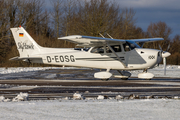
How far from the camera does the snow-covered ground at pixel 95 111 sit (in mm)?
4765

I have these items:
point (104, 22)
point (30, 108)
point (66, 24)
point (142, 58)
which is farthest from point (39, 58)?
point (66, 24)

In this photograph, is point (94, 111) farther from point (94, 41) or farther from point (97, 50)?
point (97, 50)

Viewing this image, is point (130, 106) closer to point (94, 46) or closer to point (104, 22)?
point (94, 46)

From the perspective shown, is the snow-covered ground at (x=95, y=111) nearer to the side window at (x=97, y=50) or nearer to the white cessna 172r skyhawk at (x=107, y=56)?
the white cessna 172r skyhawk at (x=107, y=56)

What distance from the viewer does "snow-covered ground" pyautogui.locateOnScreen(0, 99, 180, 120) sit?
4765mm

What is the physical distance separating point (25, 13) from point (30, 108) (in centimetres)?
4734

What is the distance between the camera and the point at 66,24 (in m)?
51.6

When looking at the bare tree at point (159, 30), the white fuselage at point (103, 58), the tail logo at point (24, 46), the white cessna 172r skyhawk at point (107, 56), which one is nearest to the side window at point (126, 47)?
the white cessna 172r skyhawk at point (107, 56)

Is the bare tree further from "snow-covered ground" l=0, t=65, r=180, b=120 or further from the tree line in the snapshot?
"snow-covered ground" l=0, t=65, r=180, b=120

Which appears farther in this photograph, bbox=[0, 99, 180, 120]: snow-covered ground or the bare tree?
the bare tree

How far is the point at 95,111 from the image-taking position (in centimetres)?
521

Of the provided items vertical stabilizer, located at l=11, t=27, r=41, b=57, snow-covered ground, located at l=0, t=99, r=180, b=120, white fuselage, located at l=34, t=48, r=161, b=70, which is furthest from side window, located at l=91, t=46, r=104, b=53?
snow-covered ground, located at l=0, t=99, r=180, b=120

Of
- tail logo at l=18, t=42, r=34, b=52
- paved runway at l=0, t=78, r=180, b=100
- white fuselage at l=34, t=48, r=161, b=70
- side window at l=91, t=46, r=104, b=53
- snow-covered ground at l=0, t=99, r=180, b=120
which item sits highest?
tail logo at l=18, t=42, r=34, b=52

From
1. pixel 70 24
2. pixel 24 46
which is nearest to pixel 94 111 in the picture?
pixel 24 46
